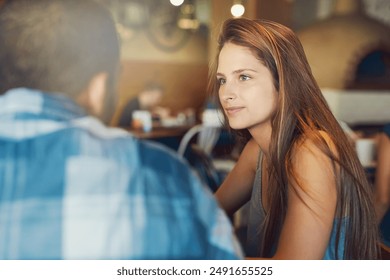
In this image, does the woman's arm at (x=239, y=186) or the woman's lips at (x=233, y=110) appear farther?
the woman's arm at (x=239, y=186)

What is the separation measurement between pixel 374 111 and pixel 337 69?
0.37 metres

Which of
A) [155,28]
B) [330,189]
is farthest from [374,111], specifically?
[330,189]

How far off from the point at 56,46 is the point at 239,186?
0.61 meters

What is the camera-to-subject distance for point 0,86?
45.7 inches

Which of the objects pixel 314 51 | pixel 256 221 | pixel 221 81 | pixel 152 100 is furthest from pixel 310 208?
pixel 152 100

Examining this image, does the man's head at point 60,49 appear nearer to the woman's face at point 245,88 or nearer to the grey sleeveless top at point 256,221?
the woman's face at point 245,88

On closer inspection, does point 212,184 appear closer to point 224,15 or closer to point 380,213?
point 224,15

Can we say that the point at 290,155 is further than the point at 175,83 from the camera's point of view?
No

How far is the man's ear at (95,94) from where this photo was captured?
1.00 meters

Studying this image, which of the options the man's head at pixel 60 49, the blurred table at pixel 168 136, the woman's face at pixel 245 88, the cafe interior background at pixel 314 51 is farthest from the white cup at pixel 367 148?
the man's head at pixel 60 49

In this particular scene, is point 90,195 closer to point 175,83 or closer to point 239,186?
point 239,186

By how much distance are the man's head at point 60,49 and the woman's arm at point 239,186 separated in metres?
0.43

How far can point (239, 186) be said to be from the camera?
124cm

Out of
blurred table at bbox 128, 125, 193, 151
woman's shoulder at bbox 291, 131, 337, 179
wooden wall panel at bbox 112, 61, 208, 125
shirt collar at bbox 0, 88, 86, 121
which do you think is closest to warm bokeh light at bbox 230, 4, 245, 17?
woman's shoulder at bbox 291, 131, 337, 179
